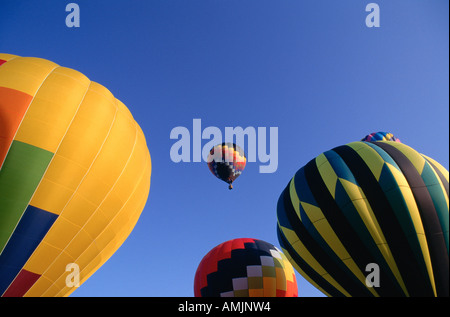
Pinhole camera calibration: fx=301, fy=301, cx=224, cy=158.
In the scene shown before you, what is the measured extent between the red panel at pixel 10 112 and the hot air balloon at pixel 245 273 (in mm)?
9191

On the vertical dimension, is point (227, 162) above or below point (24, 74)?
above

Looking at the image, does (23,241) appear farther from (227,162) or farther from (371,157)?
(227,162)

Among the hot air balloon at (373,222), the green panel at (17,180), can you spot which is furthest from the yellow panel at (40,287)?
the hot air balloon at (373,222)

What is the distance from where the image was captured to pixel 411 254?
23.6ft

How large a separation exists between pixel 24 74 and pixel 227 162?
982 centimetres

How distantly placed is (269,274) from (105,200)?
7.95 metres

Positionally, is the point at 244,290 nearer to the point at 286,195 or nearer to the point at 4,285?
the point at 286,195

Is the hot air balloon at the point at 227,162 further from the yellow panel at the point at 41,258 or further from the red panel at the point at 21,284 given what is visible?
the red panel at the point at 21,284

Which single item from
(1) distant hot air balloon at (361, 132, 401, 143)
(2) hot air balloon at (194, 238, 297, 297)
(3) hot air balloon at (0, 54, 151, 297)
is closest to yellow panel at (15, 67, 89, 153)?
(3) hot air balloon at (0, 54, 151, 297)

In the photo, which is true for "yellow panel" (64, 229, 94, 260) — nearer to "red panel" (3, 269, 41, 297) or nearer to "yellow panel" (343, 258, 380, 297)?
"red panel" (3, 269, 41, 297)

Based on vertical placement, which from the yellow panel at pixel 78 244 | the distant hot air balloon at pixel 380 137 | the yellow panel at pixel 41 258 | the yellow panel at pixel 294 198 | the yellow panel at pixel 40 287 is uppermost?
the distant hot air balloon at pixel 380 137

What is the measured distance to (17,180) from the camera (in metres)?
6.20

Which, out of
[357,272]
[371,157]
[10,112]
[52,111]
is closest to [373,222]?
[357,272]

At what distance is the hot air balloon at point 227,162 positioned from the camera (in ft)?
50.5
